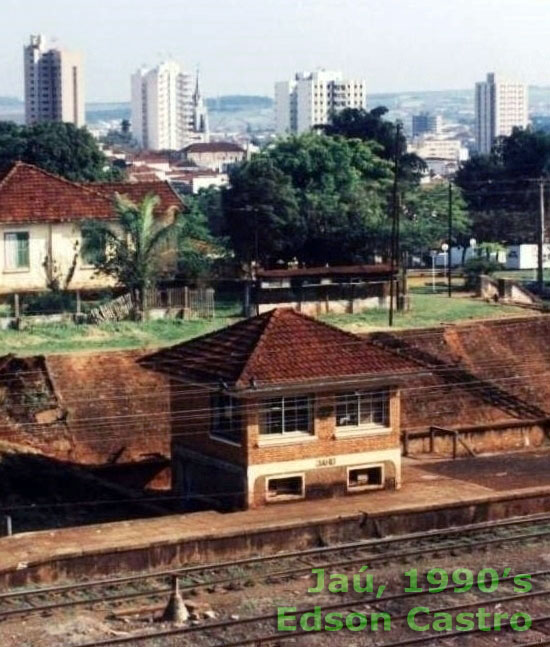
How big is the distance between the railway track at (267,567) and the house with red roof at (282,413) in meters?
2.54

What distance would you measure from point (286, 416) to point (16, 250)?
1973 centimetres

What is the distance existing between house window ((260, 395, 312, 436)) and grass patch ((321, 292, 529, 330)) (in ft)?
A: 48.5

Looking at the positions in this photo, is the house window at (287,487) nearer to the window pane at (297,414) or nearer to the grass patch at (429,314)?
the window pane at (297,414)

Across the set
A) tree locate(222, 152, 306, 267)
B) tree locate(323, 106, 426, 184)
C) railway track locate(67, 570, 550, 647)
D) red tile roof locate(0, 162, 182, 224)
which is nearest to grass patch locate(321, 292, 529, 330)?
tree locate(222, 152, 306, 267)

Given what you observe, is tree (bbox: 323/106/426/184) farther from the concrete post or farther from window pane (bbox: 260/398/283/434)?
the concrete post

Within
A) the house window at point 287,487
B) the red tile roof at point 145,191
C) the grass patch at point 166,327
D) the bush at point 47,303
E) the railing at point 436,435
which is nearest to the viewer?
the house window at point 287,487

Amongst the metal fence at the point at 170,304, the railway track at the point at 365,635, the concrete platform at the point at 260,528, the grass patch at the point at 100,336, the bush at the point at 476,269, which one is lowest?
the railway track at the point at 365,635

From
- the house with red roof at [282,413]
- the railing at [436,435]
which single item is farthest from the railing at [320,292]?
the house with red roof at [282,413]

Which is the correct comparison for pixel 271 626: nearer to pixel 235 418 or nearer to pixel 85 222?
pixel 235 418

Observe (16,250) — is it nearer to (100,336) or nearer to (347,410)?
(100,336)

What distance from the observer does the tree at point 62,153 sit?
75.2m

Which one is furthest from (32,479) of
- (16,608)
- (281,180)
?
(281,180)

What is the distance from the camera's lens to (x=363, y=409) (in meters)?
34.0

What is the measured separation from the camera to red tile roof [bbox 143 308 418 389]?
33062mm
